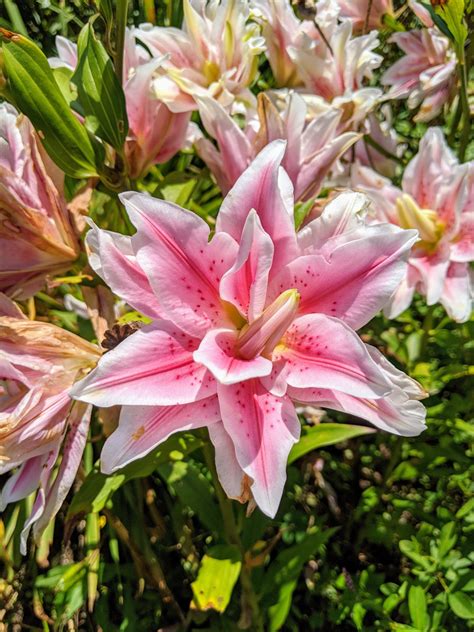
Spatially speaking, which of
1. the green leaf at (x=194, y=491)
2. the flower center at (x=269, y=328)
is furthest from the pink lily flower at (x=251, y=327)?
the green leaf at (x=194, y=491)

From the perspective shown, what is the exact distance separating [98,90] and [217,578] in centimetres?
68

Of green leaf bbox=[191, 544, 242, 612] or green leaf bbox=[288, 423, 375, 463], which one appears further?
green leaf bbox=[288, 423, 375, 463]

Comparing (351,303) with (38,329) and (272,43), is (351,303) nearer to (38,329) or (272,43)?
(38,329)

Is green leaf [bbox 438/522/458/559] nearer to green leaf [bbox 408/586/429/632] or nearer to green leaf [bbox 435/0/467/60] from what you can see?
green leaf [bbox 408/586/429/632]

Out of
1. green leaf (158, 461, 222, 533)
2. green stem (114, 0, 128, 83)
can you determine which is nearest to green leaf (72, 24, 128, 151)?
green stem (114, 0, 128, 83)

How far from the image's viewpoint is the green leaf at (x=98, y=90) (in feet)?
2.51

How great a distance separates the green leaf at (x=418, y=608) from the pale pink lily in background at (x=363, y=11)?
96cm

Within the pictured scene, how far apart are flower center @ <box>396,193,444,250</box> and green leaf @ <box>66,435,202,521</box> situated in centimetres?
48

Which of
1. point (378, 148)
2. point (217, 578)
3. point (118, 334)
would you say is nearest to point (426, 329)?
point (378, 148)

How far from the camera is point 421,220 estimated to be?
962 millimetres

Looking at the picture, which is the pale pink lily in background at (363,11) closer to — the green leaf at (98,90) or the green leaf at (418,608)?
the green leaf at (98,90)

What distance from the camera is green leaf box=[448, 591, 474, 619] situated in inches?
33.0

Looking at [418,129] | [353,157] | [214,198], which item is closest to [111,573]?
[214,198]

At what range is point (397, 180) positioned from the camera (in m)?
1.33
